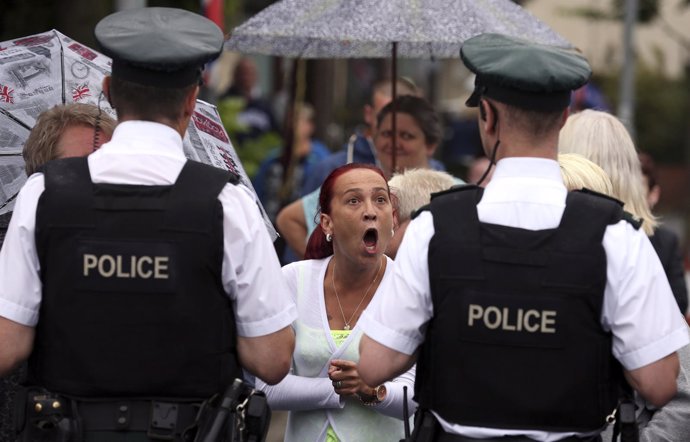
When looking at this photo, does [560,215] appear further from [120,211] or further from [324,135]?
[324,135]

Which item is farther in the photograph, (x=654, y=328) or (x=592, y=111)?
(x=592, y=111)

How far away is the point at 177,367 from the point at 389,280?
642mm

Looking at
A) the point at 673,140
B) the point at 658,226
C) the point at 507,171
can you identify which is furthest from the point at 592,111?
the point at 673,140

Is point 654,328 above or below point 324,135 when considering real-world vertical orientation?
above

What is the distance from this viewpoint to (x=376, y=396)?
4.70m

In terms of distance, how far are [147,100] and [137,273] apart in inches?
19.8

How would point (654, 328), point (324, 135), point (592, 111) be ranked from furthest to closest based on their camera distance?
point (324, 135) → point (592, 111) → point (654, 328)

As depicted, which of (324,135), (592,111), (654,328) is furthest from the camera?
(324,135)

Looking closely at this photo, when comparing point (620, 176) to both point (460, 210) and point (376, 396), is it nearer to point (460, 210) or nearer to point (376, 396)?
point (376, 396)

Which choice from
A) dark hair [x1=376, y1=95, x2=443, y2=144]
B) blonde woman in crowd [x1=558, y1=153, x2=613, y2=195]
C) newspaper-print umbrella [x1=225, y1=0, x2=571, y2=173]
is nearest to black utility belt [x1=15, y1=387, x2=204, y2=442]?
blonde woman in crowd [x1=558, y1=153, x2=613, y2=195]

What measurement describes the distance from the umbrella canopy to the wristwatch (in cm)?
190

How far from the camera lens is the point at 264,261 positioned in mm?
3861

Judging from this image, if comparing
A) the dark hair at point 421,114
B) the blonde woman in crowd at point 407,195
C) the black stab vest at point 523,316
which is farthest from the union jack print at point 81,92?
the dark hair at point 421,114

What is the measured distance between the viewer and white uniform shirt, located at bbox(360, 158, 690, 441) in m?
3.67
